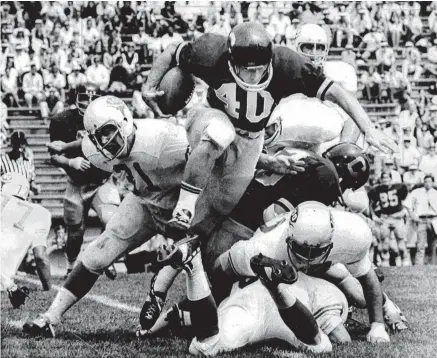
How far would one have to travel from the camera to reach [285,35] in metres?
14.6

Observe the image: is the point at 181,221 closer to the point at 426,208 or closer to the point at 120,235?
the point at 120,235

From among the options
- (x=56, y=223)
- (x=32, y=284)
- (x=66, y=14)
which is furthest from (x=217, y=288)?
(x=66, y=14)

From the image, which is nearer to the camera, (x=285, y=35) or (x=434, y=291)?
(x=434, y=291)

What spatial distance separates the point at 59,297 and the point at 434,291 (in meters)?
3.54

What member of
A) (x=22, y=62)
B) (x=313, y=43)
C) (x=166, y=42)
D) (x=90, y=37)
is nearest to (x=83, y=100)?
(x=313, y=43)

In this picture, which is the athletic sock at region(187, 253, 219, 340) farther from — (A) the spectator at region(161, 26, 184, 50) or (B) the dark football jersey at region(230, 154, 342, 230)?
(A) the spectator at region(161, 26, 184, 50)

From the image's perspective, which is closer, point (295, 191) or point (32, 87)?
point (295, 191)

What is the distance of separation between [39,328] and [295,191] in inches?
65.6

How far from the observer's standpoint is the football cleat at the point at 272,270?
13.4 feet

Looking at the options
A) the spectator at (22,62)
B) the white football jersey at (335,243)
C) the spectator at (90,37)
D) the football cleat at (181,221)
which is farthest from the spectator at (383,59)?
the football cleat at (181,221)

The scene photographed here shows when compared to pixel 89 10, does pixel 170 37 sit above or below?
below

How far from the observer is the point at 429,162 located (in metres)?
12.6

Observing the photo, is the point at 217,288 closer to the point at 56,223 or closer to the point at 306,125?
the point at 306,125

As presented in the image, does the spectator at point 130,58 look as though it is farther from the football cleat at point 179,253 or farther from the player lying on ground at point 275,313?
the football cleat at point 179,253
